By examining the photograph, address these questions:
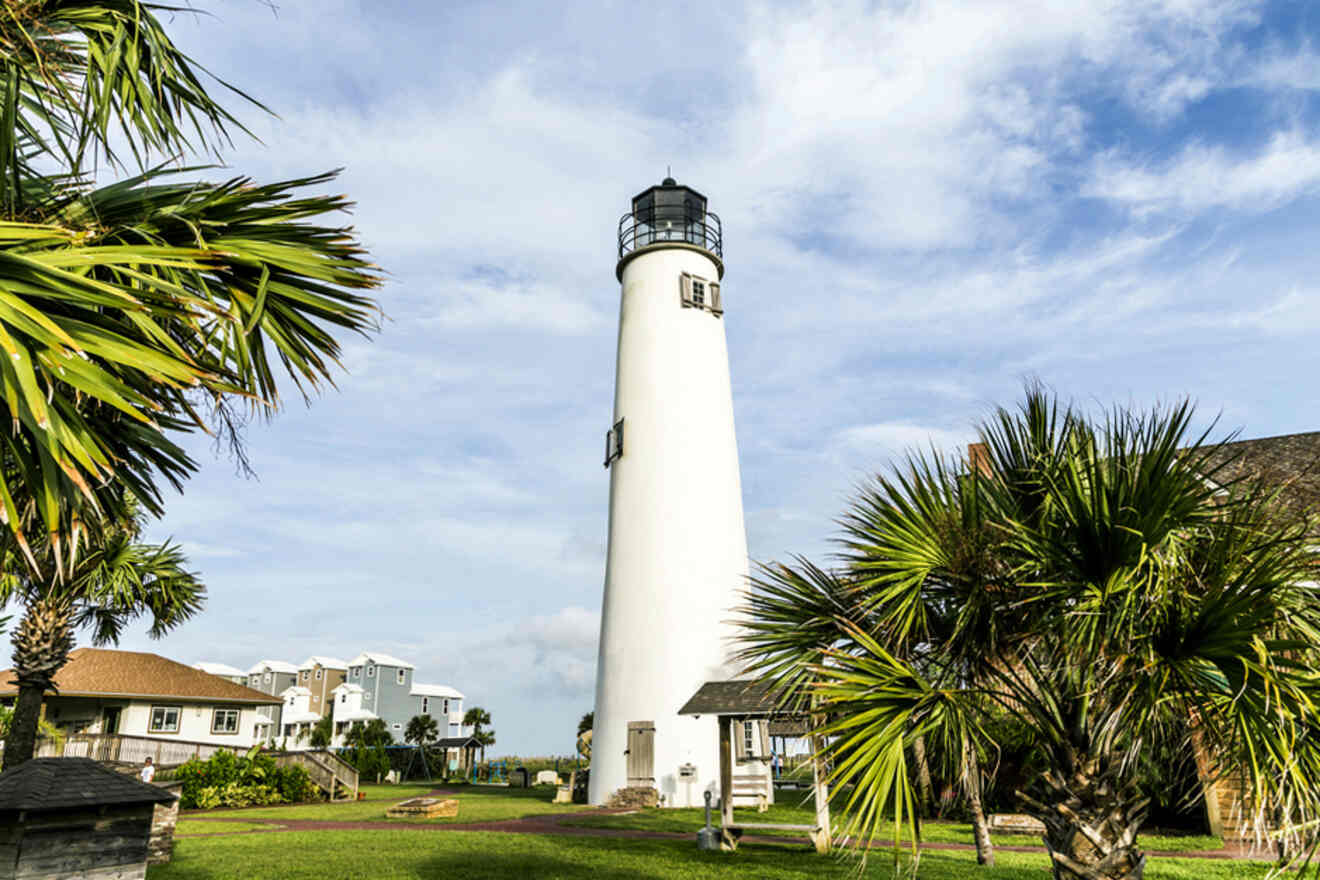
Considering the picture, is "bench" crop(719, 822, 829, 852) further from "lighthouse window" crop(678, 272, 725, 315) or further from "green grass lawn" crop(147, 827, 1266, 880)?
"lighthouse window" crop(678, 272, 725, 315)

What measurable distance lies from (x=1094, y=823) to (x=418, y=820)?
1971cm

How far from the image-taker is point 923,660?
7.75 m

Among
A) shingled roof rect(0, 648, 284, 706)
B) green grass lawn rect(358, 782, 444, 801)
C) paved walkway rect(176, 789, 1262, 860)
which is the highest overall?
shingled roof rect(0, 648, 284, 706)

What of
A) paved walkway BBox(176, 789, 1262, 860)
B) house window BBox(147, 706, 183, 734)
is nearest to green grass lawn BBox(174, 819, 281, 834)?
paved walkway BBox(176, 789, 1262, 860)

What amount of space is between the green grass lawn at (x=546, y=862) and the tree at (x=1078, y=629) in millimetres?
5423

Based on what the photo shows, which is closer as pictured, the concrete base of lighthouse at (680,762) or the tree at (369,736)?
the concrete base of lighthouse at (680,762)

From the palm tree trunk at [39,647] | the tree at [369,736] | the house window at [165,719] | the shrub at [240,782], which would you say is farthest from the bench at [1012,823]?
the tree at [369,736]

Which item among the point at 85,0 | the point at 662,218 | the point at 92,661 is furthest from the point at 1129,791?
the point at 92,661

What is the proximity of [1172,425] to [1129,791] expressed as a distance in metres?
3.02

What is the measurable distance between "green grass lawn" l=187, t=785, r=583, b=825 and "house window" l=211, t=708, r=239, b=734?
789 centimetres

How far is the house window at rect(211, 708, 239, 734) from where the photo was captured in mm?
36156

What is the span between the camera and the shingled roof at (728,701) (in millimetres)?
18062

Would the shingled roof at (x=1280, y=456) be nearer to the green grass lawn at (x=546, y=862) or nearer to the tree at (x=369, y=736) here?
the green grass lawn at (x=546, y=862)

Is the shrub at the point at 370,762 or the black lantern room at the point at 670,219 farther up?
the black lantern room at the point at 670,219
